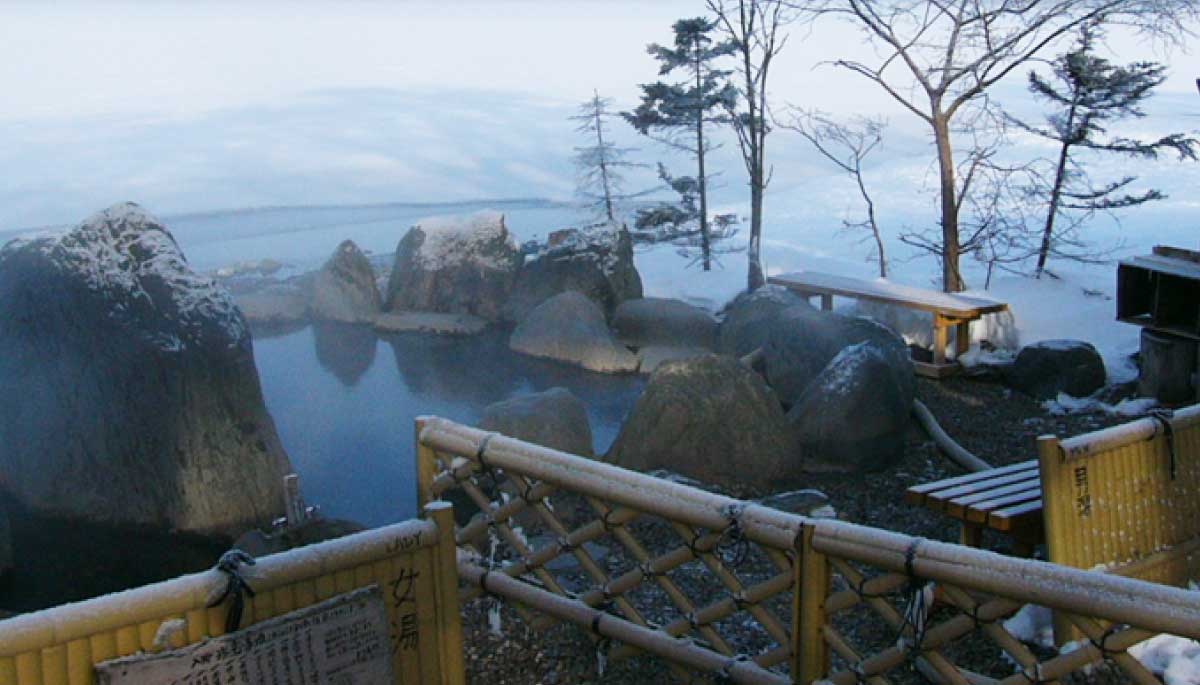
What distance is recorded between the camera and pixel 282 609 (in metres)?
2.21

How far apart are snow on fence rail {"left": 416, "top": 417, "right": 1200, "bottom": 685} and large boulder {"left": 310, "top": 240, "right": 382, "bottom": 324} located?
825 centimetres

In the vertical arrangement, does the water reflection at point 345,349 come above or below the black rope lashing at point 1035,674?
below

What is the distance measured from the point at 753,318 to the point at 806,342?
1491 mm

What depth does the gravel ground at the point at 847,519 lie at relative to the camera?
11.7ft

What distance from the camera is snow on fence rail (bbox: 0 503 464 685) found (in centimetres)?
191

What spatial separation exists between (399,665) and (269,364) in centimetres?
842

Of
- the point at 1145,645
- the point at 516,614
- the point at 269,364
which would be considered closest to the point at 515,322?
the point at 269,364

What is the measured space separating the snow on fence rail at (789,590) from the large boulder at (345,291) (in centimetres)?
825

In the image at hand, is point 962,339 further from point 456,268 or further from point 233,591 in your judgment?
point 233,591

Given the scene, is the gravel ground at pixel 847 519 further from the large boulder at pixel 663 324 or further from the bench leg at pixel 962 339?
the large boulder at pixel 663 324

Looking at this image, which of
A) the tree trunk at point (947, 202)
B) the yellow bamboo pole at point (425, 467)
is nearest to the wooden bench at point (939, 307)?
the tree trunk at point (947, 202)

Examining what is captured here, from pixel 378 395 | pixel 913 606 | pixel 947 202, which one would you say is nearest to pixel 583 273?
pixel 378 395

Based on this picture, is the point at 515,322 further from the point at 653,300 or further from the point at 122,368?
the point at 122,368

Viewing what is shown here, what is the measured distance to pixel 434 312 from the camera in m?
11.8
